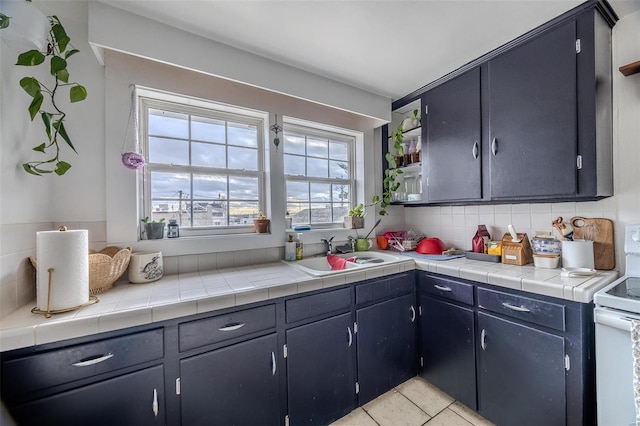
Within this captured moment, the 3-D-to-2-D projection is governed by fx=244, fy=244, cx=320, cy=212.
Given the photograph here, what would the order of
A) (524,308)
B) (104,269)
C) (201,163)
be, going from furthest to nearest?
(201,163) < (524,308) < (104,269)

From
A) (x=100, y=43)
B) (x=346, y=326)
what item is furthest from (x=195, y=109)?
(x=346, y=326)

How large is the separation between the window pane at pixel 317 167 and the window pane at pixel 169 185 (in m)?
1.04

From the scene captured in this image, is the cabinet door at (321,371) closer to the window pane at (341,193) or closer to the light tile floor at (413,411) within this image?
the light tile floor at (413,411)

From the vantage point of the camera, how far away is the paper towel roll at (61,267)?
3.13 ft

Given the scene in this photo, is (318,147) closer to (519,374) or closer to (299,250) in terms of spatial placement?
(299,250)

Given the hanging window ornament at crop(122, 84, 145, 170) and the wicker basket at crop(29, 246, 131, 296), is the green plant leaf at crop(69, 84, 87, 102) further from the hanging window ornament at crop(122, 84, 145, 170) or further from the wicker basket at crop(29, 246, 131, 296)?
the wicker basket at crop(29, 246, 131, 296)

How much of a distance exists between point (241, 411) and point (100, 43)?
79.3 inches

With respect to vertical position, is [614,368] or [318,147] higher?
[318,147]

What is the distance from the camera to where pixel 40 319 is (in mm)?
903

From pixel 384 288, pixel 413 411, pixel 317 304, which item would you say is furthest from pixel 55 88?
pixel 413 411

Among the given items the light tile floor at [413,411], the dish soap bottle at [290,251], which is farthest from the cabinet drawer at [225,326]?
the light tile floor at [413,411]

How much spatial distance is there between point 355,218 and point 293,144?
2.98 ft

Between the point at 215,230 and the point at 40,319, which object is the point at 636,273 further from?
the point at 40,319

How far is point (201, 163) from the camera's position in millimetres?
1839
